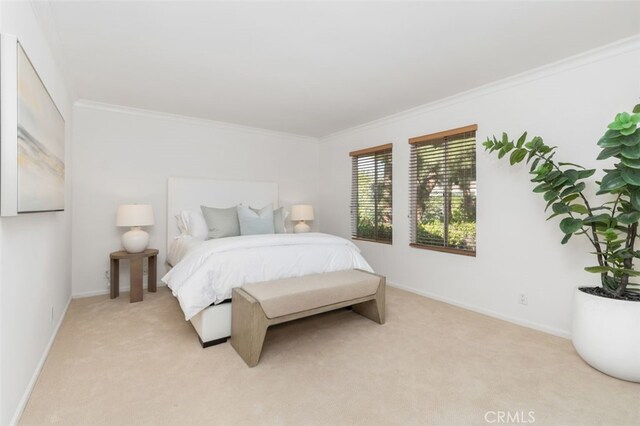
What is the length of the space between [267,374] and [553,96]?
3231mm

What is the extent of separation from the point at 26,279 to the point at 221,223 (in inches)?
81.3

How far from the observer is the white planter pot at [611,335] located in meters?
1.90

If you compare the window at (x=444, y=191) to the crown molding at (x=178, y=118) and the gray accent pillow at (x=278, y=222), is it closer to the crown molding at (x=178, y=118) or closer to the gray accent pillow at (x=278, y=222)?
the gray accent pillow at (x=278, y=222)

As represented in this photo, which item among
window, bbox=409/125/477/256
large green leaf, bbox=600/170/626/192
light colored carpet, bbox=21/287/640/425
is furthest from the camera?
window, bbox=409/125/477/256

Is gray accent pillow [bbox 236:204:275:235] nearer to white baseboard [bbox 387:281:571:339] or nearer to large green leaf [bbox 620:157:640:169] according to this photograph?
white baseboard [bbox 387:281:571:339]

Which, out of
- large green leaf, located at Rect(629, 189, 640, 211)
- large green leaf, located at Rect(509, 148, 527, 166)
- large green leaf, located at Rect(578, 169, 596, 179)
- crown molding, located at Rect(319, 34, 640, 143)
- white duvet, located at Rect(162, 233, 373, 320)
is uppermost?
crown molding, located at Rect(319, 34, 640, 143)

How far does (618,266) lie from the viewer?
213 cm

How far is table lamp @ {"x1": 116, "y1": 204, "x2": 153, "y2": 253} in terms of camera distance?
352cm

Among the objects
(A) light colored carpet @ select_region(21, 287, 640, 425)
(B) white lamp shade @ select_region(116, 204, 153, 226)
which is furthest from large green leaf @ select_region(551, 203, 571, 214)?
(B) white lamp shade @ select_region(116, 204, 153, 226)

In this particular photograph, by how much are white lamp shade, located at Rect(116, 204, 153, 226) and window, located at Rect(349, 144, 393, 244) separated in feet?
9.44

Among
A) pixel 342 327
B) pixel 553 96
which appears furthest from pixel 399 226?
pixel 553 96

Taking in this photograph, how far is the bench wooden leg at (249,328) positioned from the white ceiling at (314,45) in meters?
1.93

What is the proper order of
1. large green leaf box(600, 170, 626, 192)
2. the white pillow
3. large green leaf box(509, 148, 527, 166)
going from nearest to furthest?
1. large green leaf box(600, 170, 626, 192)
2. large green leaf box(509, 148, 527, 166)
3. the white pillow

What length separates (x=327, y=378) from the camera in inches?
77.8
